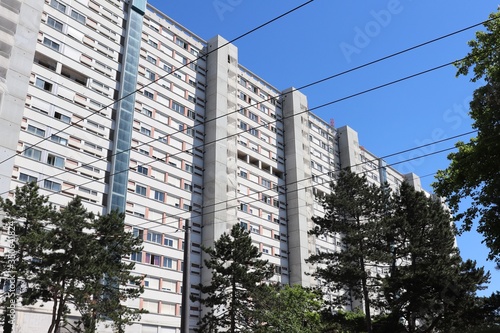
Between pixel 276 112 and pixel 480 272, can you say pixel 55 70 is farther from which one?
pixel 480 272

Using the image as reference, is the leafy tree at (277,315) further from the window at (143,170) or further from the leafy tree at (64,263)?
the window at (143,170)

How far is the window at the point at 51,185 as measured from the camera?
40.4 metres

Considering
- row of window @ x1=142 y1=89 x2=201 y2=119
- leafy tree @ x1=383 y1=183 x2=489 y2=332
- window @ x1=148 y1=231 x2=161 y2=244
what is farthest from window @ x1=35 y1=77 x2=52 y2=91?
leafy tree @ x1=383 y1=183 x2=489 y2=332

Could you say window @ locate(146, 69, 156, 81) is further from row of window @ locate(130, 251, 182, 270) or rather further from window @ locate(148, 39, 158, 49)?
row of window @ locate(130, 251, 182, 270)

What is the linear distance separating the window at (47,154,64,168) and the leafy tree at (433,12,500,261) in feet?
108

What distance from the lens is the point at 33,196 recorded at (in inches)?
1180

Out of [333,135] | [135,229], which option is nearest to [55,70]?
[135,229]

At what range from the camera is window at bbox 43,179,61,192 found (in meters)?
40.4

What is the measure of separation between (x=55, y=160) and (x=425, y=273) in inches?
1225

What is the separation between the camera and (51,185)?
40.8 metres

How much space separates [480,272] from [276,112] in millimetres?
42174

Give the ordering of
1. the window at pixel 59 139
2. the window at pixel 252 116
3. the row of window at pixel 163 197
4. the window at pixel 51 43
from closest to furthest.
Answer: the window at pixel 59 139 → the window at pixel 51 43 → the row of window at pixel 163 197 → the window at pixel 252 116

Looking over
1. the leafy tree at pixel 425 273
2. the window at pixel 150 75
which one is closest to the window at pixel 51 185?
the window at pixel 150 75

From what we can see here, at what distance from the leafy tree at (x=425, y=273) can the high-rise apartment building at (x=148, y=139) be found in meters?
13.6
